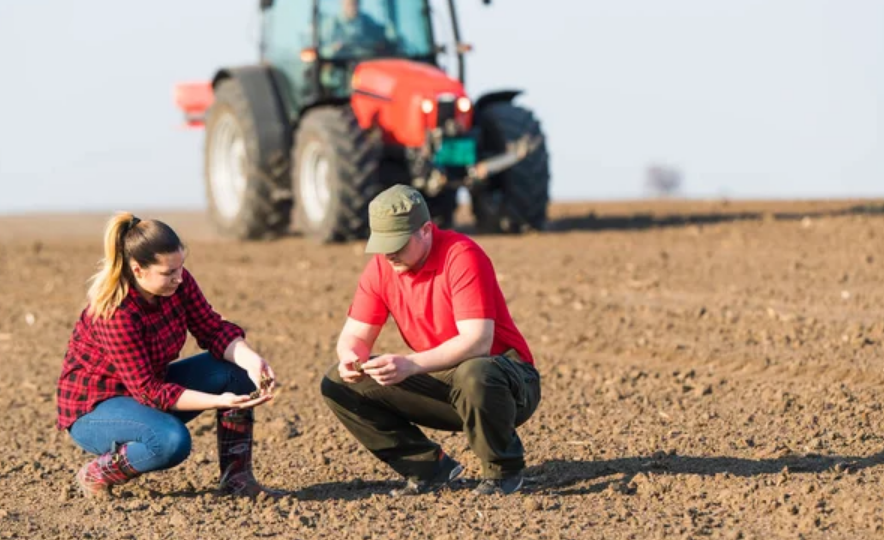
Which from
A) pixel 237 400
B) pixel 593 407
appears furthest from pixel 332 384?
pixel 593 407

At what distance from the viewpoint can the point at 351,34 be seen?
13.6 meters

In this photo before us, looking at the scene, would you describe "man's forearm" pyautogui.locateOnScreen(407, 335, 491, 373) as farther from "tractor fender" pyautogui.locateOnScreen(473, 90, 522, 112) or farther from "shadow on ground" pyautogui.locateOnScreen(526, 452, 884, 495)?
"tractor fender" pyautogui.locateOnScreen(473, 90, 522, 112)

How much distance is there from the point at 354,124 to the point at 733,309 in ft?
16.1

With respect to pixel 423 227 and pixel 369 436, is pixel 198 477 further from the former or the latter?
pixel 423 227

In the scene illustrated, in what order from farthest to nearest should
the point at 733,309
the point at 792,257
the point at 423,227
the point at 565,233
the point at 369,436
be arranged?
the point at 565,233 → the point at 792,257 → the point at 733,309 → the point at 369,436 → the point at 423,227

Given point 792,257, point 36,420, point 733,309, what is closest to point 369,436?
point 36,420

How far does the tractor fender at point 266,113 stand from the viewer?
46.8 feet

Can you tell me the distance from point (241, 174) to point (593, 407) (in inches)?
361

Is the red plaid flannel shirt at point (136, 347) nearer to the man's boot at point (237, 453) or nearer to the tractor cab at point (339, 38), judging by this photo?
the man's boot at point (237, 453)

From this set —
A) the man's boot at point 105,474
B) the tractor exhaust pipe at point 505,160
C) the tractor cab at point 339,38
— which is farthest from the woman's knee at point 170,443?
the tractor cab at point 339,38

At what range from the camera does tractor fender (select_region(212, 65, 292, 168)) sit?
14.3 meters

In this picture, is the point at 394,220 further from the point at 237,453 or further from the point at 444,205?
the point at 444,205

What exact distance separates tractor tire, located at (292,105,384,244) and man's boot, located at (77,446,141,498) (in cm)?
776

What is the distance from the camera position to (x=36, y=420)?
709 cm
